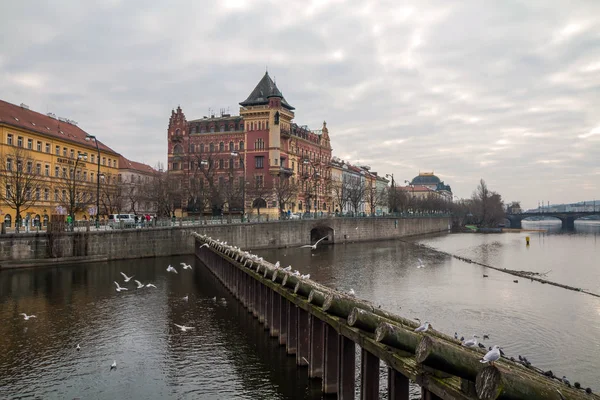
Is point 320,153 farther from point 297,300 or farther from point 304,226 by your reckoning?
point 297,300

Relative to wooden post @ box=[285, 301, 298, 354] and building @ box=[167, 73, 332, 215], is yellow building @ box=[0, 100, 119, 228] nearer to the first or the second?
building @ box=[167, 73, 332, 215]

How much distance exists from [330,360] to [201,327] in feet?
38.4

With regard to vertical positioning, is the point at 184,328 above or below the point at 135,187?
below

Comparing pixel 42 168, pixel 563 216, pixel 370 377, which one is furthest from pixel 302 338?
pixel 563 216

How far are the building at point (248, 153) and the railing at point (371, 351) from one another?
204 feet

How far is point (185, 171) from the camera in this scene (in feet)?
312

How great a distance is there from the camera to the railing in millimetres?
8086

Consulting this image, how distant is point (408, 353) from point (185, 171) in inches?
3462

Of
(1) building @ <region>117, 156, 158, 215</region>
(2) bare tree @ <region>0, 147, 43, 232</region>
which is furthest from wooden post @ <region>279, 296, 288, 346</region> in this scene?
(1) building @ <region>117, 156, 158, 215</region>

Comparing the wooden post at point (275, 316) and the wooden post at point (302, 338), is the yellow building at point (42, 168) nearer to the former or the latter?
the wooden post at point (275, 316)

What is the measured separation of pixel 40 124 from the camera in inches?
2982

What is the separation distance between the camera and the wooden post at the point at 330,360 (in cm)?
1573

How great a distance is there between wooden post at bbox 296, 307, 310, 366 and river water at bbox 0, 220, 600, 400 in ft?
2.05

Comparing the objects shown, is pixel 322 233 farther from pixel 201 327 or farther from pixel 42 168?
pixel 201 327
